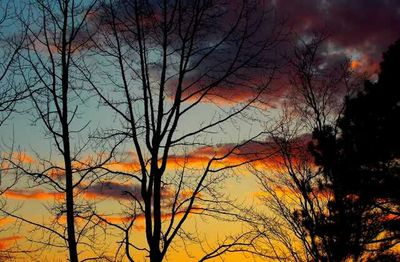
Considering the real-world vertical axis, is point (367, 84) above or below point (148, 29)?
above

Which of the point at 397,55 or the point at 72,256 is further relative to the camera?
the point at 397,55

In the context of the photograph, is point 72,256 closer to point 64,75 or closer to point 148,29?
point 64,75

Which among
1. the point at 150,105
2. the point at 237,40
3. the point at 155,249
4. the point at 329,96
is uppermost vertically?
the point at 329,96

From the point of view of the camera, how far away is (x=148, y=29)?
11273mm

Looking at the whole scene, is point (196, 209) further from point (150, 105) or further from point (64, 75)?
point (64, 75)

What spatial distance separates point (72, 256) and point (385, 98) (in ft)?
50.2

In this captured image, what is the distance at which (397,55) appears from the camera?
2191 cm

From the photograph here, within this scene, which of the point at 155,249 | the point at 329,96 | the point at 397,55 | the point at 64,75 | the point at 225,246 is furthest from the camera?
the point at 397,55

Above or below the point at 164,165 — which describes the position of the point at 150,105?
above

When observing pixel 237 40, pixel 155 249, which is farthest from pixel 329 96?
pixel 155 249

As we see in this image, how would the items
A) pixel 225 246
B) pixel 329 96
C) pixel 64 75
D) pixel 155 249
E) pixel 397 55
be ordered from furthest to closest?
pixel 397 55, pixel 329 96, pixel 64 75, pixel 225 246, pixel 155 249

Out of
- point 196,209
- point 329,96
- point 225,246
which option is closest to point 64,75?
point 196,209

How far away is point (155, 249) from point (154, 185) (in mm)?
1236

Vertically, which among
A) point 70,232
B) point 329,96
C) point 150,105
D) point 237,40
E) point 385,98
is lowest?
point 70,232
